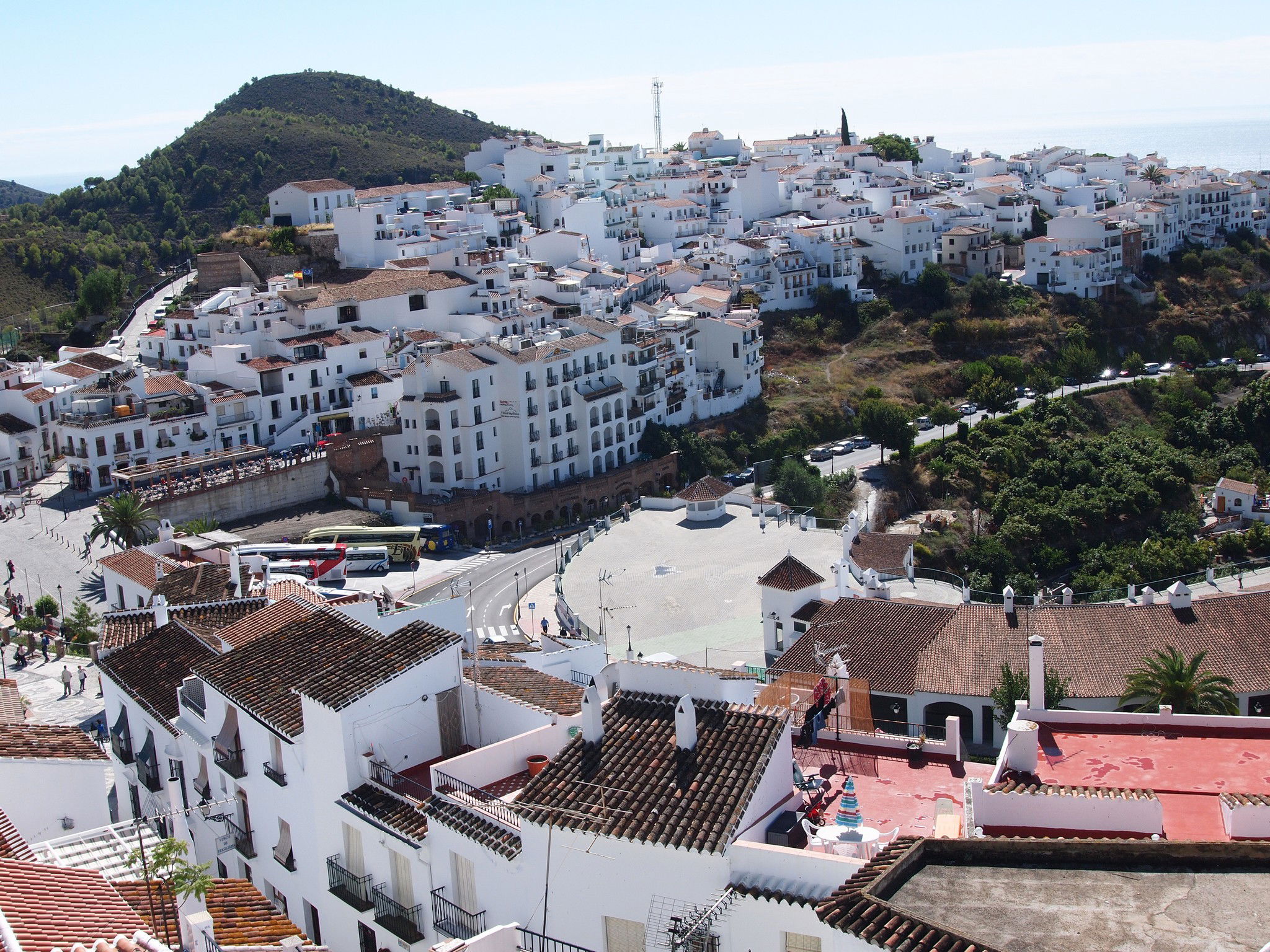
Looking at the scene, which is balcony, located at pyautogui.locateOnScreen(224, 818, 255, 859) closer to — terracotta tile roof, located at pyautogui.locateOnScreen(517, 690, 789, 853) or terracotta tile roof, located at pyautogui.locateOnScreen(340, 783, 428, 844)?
terracotta tile roof, located at pyautogui.locateOnScreen(340, 783, 428, 844)

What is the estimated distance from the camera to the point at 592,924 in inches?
510

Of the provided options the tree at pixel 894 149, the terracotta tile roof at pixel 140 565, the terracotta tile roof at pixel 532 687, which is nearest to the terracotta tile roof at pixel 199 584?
the terracotta tile roof at pixel 140 565

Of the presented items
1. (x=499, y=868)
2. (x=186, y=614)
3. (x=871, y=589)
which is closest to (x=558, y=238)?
(x=871, y=589)

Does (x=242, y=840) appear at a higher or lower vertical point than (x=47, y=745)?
lower

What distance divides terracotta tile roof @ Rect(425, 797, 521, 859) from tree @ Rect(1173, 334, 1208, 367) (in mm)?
78889

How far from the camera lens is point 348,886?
52.8 feet

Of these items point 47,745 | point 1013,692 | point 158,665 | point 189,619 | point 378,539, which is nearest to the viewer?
point 47,745

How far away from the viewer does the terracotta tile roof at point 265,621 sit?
20984 millimetres

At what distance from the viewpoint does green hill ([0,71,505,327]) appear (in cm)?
8656

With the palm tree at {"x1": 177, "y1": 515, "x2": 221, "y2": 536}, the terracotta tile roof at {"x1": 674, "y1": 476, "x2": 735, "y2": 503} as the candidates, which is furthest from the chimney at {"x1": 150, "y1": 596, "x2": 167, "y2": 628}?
the terracotta tile roof at {"x1": 674, "y1": 476, "x2": 735, "y2": 503}

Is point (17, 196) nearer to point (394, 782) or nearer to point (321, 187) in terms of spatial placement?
point (321, 187)

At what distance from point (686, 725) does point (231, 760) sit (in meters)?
7.87

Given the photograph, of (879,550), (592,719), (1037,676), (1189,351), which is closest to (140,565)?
(879,550)

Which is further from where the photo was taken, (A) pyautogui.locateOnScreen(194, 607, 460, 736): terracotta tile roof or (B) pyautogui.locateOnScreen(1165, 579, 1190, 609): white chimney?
(B) pyautogui.locateOnScreen(1165, 579, 1190, 609): white chimney
